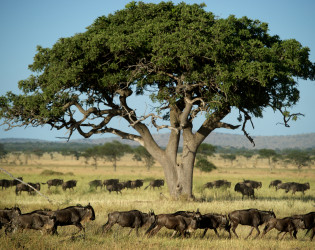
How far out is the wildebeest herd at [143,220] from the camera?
10.0 metres

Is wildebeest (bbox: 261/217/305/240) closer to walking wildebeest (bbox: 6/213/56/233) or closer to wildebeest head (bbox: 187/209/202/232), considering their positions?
wildebeest head (bbox: 187/209/202/232)

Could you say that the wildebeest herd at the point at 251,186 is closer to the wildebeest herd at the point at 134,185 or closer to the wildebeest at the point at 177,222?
the wildebeest herd at the point at 134,185

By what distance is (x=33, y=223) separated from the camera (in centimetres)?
1002

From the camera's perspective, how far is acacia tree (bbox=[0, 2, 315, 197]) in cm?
1656

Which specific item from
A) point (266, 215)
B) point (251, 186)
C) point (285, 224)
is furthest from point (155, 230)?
point (251, 186)

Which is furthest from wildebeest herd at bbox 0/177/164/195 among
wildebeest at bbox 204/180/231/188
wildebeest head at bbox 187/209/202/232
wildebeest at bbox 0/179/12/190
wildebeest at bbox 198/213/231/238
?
wildebeest head at bbox 187/209/202/232

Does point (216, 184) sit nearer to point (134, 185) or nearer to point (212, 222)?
point (134, 185)

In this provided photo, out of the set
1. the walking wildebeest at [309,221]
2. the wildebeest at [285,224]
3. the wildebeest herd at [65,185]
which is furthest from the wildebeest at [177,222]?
the wildebeest herd at [65,185]

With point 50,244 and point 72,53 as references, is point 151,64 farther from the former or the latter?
point 50,244

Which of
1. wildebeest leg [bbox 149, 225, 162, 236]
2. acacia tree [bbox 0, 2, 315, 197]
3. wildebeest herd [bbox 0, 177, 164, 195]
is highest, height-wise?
acacia tree [bbox 0, 2, 315, 197]

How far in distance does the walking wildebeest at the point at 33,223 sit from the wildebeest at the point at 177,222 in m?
2.51

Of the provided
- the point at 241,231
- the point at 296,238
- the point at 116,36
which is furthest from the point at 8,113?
the point at 296,238

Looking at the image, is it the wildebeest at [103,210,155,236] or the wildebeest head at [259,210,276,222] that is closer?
the wildebeest at [103,210,155,236]

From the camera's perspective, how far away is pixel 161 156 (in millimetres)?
19750
